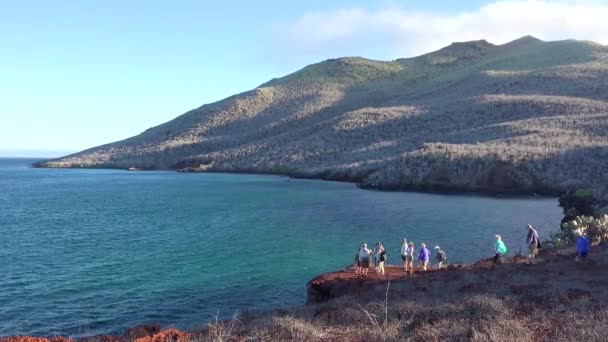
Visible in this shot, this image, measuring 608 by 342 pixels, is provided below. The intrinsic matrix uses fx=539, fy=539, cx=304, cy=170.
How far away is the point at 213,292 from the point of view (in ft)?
80.5

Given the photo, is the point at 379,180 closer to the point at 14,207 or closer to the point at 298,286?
the point at 14,207

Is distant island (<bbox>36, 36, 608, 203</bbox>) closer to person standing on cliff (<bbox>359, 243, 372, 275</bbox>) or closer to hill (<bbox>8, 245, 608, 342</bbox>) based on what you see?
person standing on cliff (<bbox>359, 243, 372, 275</bbox>)

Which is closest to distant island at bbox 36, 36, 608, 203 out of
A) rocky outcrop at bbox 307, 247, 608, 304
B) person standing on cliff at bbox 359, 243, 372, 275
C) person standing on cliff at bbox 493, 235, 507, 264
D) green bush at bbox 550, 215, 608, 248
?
green bush at bbox 550, 215, 608, 248

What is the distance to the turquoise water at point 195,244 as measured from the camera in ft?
73.6

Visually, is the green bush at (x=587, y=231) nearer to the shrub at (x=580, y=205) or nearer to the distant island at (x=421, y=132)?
the shrub at (x=580, y=205)

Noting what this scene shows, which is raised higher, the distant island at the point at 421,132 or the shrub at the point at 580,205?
the distant island at the point at 421,132

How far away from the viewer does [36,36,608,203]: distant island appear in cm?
7456

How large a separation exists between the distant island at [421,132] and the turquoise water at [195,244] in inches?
477

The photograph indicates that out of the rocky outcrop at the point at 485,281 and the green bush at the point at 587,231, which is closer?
the rocky outcrop at the point at 485,281

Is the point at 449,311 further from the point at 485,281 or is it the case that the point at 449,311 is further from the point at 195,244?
the point at 195,244

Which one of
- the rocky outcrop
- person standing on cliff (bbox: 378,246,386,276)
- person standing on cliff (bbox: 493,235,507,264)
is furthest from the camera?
person standing on cliff (bbox: 493,235,507,264)

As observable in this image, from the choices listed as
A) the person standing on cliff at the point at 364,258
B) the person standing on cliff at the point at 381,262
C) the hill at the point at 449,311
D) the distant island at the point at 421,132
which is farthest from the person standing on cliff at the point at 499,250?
the distant island at the point at 421,132

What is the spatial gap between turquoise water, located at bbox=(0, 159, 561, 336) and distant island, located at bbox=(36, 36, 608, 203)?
1211 centimetres

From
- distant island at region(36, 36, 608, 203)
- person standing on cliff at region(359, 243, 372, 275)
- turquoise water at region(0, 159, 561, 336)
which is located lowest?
turquoise water at region(0, 159, 561, 336)
